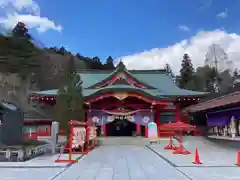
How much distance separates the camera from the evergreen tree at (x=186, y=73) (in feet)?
172

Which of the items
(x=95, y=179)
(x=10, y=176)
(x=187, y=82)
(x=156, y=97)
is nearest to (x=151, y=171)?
(x=95, y=179)

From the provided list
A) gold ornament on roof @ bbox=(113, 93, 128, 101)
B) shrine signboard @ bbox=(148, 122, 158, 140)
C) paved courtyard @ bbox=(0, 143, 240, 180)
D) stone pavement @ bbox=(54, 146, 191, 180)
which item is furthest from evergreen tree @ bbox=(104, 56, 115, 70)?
Result: paved courtyard @ bbox=(0, 143, 240, 180)

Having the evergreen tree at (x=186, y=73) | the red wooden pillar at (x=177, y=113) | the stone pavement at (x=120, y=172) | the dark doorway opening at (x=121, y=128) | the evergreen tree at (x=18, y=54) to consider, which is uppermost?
the evergreen tree at (x=186, y=73)

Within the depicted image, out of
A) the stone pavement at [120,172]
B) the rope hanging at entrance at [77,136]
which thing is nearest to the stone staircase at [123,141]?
the rope hanging at entrance at [77,136]

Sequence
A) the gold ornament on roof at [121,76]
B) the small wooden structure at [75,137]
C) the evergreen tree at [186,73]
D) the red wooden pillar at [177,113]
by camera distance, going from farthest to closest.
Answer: the evergreen tree at [186,73] → the red wooden pillar at [177,113] → the gold ornament on roof at [121,76] → the small wooden structure at [75,137]

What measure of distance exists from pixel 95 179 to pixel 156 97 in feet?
44.5

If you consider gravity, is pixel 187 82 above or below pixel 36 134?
above

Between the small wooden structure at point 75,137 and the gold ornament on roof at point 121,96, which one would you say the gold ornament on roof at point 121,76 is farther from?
the small wooden structure at point 75,137

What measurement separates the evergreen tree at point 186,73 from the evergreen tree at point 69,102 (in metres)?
38.2

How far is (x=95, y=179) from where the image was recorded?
721cm

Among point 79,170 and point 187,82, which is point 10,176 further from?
point 187,82

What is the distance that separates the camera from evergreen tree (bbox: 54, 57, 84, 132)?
571 inches

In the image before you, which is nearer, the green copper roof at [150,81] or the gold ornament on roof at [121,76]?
the gold ornament on roof at [121,76]

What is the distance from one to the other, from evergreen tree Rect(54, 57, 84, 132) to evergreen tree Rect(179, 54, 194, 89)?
3823 cm
